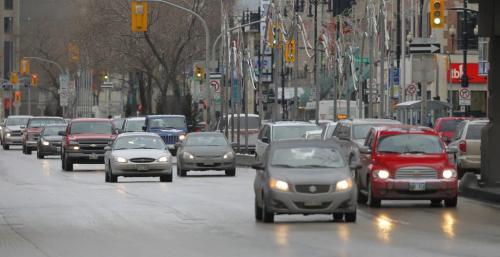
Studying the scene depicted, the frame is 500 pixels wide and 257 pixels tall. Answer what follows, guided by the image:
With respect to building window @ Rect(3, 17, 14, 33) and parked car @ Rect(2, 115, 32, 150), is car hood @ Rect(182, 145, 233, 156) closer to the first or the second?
parked car @ Rect(2, 115, 32, 150)

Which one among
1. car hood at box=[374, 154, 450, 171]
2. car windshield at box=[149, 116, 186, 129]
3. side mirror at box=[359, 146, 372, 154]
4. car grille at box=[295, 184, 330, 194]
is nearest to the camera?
car grille at box=[295, 184, 330, 194]

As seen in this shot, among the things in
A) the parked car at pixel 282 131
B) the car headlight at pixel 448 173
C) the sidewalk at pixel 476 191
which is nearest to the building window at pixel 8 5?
the parked car at pixel 282 131

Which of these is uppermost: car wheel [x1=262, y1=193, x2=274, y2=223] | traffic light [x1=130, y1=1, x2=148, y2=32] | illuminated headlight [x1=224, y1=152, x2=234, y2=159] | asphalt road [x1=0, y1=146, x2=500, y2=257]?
traffic light [x1=130, y1=1, x2=148, y2=32]

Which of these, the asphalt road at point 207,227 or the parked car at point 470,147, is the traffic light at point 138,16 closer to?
the parked car at point 470,147

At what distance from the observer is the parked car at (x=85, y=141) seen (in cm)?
5362

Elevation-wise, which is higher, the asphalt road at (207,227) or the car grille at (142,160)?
the car grille at (142,160)

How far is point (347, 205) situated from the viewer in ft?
84.0

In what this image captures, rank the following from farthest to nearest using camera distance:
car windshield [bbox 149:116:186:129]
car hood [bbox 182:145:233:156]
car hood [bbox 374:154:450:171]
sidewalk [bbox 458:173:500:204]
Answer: car windshield [bbox 149:116:186:129] → car hood [bbox 182:145:233:156] → sidewalk [bbox 458:173:500:204] → car hood [bbox 374:154:450:171]

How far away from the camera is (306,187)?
25.5 metres

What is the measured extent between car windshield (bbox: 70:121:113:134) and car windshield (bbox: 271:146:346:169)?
96.5 feet

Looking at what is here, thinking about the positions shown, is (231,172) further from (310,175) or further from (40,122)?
(40,122)

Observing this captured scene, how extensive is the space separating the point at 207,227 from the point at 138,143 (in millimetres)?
19765

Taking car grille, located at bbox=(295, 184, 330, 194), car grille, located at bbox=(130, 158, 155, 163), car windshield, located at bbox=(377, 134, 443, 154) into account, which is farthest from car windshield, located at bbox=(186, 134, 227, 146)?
car grille, located at bbox=(295, 184, 330, 194)

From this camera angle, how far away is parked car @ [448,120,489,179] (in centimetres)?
4375
